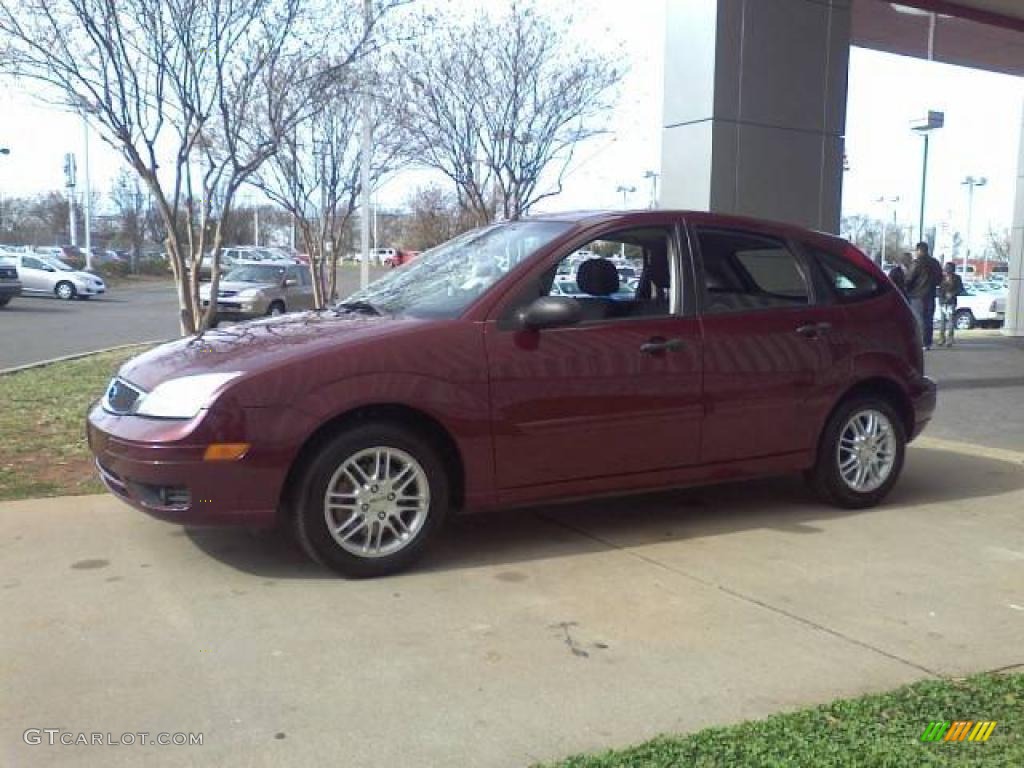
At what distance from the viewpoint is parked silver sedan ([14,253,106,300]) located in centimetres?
3406

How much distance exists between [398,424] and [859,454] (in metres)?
2.99

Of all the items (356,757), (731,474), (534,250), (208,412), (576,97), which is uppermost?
(576,97)

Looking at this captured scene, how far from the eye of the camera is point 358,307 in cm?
529

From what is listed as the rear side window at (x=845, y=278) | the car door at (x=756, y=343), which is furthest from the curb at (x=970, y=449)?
the car door at (x=756, y=343)

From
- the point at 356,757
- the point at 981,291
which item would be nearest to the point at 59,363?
the point at 356,757

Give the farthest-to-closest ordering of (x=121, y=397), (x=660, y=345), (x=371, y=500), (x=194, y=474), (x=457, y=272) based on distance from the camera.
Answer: (x=457, y=272) → (x=660, y=345) → (x=121, y=397) → (x=371, y=500) → (x=194, y=474)

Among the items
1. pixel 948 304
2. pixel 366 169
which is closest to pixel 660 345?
pixel 366 169

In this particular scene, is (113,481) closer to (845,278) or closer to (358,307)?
(358,307)

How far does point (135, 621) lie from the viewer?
407 centimetres

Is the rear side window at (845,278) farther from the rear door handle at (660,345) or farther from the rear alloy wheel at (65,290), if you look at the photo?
the rear alloy wheel at (65,290)

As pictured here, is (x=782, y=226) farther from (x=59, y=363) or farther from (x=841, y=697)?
(x=59, y=363)

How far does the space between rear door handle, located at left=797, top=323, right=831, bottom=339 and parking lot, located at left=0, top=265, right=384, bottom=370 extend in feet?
37.7

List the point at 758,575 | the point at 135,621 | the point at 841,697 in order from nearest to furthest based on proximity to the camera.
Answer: the point at 841,697, the point at 135,621, the point at 758,575

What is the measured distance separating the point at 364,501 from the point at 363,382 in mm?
556
